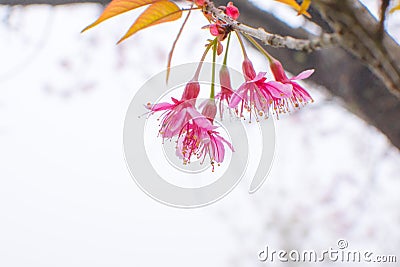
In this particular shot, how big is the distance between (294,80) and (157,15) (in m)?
0.15

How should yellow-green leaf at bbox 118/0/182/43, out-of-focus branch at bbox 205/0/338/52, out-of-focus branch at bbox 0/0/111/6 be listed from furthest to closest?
out-of-focus branch at bbox 0/0/111/6
yellow-green leaf at bbox 118/0/182/43
out-of-focus branch at bbox 205/0/338/52

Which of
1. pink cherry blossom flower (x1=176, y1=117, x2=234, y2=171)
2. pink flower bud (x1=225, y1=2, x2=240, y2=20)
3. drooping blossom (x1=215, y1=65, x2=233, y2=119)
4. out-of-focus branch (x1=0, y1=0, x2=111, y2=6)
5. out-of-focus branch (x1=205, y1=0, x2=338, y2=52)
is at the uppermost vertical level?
out-of-focus branch (x1=0, y1=0, x2=111, y2=6)

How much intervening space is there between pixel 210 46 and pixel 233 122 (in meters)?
0.10

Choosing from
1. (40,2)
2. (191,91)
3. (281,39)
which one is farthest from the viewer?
(40,2)

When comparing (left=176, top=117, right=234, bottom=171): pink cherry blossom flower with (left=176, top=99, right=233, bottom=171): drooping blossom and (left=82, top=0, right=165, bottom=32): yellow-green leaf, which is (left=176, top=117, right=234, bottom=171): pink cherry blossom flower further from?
(left=82, top=0, right=165, bottom=32): yellow-green leaf

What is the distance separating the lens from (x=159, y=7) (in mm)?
363

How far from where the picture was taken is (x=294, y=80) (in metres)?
0.43

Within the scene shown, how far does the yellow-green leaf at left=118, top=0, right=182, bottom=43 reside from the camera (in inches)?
13.7

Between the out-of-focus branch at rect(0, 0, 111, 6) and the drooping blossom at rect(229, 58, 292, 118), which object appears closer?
the drooping blossom at rect(229, 58, 292, 118)

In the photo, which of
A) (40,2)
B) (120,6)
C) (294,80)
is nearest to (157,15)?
(120,6)

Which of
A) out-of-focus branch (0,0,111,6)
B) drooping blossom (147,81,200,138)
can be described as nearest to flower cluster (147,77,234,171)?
drooping blossom (147,81,200,138)

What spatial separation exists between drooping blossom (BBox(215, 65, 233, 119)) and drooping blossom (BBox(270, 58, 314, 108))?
44 mm

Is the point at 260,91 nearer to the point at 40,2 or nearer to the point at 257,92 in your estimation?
the point at 257,92

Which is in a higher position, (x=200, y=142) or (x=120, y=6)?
(x=120, y=6)
